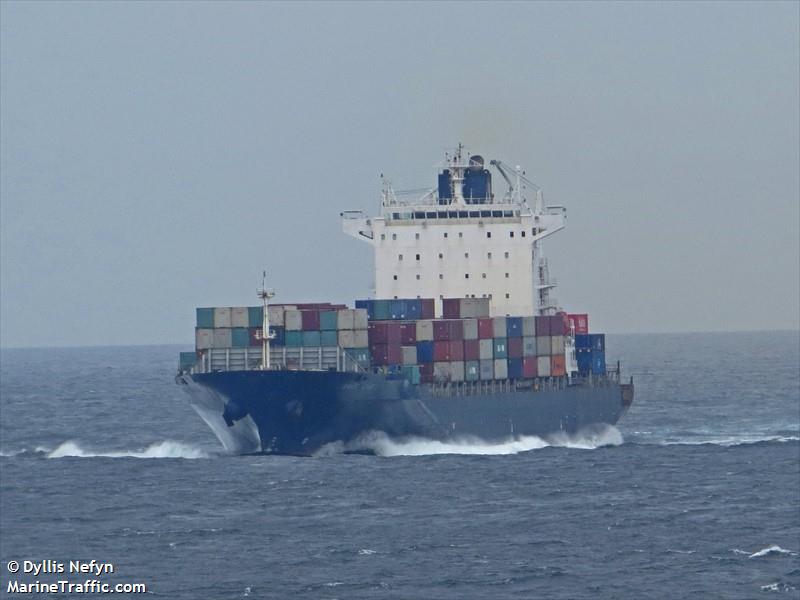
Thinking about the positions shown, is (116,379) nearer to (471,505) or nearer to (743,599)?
(471,505)

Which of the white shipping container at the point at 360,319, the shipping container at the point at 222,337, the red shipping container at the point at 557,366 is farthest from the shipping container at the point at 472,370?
the shipping container at the point at 222,337

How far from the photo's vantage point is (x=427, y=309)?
70438 mm

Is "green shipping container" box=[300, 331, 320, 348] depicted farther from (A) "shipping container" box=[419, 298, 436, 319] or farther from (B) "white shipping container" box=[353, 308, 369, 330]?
(A) "shipping container" box=[419, 298, 436, 319]

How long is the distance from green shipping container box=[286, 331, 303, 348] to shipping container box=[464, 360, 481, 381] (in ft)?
26.5

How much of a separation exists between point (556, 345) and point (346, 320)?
1355 centimetres

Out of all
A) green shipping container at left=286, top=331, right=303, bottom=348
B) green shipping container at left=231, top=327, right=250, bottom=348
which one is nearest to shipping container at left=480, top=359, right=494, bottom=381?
green shipping container at left=286, top=331, right=303, bottom=348

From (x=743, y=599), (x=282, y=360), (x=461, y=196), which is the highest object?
(x=461, y=196)

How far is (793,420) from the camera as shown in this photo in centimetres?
8781

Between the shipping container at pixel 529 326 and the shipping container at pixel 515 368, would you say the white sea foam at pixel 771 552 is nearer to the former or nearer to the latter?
the shipping container at pixel 515 368

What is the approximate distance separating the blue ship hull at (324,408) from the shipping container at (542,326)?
436 centimetres

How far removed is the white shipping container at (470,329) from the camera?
227 ft

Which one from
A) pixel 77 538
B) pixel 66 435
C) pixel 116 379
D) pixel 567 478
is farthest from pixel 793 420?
pixel 116 379

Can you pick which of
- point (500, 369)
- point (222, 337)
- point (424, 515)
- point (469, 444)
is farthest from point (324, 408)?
point (424, 515)

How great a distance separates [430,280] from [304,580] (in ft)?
120
